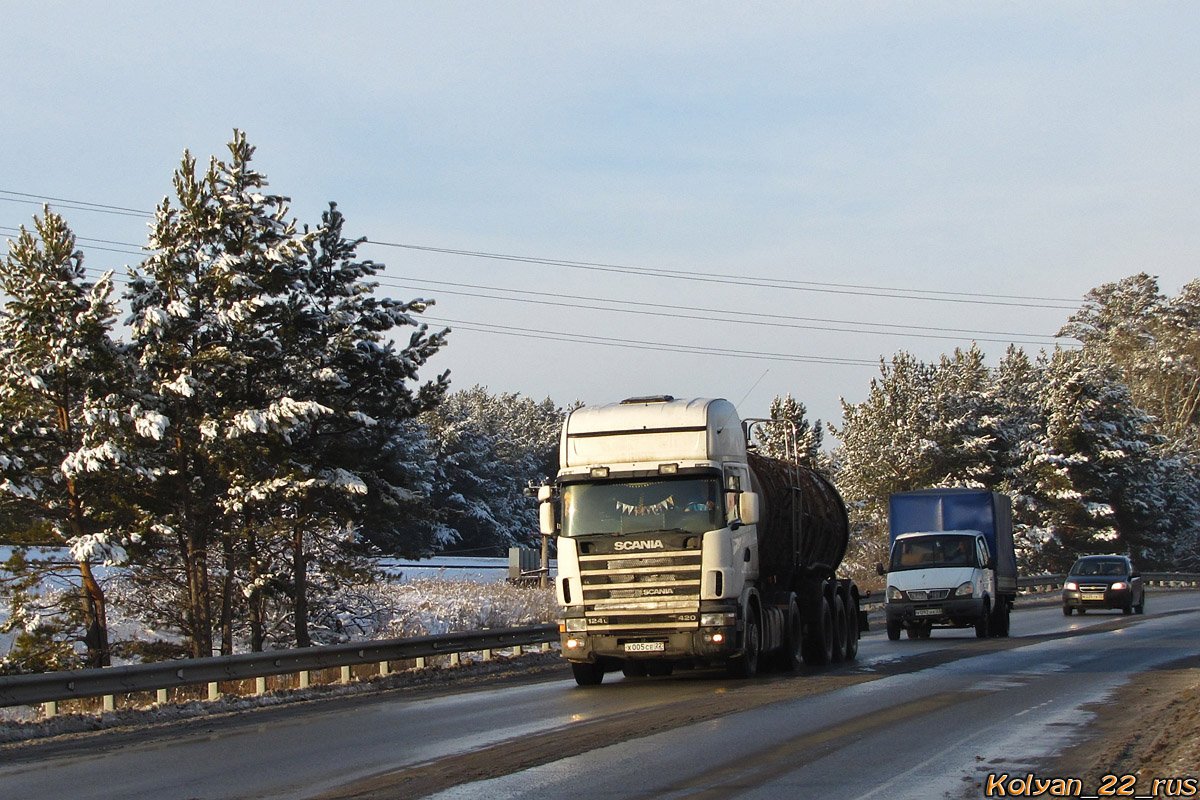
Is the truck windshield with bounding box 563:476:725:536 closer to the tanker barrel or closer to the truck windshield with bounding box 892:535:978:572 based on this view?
the tanker barrel

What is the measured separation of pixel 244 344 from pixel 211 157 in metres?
4.23

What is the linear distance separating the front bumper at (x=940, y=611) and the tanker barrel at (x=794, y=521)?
140 inches

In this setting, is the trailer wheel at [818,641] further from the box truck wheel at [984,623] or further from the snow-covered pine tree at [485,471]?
the snow-covered pine tree at [485,471]

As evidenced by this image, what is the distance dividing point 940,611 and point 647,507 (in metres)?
12.0

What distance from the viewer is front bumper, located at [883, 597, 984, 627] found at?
26.3 meters

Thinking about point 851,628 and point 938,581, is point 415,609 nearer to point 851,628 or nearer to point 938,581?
point 938,581

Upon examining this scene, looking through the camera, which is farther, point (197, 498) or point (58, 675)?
point (197, 498)

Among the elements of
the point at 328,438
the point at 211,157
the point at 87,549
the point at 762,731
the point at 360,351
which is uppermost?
the point at 211,157

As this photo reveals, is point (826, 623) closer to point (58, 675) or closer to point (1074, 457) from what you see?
point (58, 675)

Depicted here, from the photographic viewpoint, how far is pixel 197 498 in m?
29.4

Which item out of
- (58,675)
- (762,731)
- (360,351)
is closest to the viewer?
(762,731)

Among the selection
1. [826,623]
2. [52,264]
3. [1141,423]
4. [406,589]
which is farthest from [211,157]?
[1141,423]

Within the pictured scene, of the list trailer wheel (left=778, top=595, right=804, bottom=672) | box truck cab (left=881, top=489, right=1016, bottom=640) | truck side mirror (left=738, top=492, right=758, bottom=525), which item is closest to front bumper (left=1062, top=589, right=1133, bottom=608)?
box truck cab (left=881, top=489, right=1016, bottom=640)

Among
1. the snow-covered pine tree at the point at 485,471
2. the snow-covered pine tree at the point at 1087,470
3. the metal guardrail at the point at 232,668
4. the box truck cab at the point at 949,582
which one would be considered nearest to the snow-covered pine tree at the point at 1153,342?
the snow-covered pine tree at the point at 1087,470
